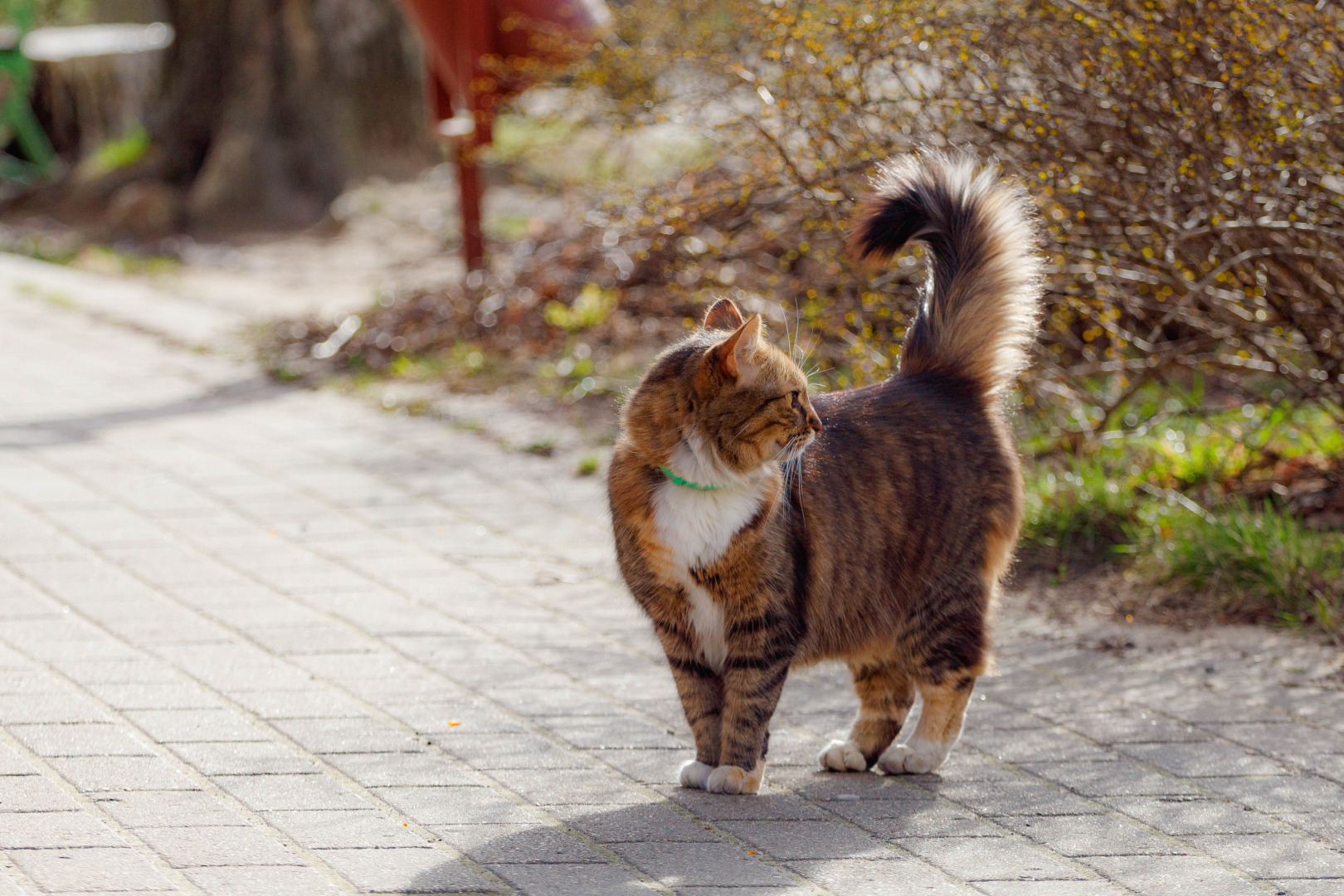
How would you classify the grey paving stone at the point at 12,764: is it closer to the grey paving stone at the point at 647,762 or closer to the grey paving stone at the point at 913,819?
the grey paving stone at the point at 647,762

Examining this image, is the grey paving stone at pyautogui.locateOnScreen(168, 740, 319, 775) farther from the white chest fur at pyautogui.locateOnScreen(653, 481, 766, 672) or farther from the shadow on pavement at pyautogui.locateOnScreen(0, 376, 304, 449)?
the shadow on pavement at pyautogui.locateOnScreen(0, 376, 304, 449)

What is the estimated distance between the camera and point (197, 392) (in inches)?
302

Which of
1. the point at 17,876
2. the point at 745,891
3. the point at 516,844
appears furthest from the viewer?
the point at 516,844

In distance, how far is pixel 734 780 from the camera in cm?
338

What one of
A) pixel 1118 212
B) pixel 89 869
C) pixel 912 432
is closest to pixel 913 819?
pixel 912 432

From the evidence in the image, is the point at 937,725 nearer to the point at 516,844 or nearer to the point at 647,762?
the point at 647,762

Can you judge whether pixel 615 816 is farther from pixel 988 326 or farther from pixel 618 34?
pixel 618 34

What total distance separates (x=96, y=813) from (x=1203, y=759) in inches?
111

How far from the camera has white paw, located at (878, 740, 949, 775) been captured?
3586 millimetres

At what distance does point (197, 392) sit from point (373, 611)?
3.53m

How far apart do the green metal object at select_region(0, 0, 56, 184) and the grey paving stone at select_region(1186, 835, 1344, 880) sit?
1377 centimetres

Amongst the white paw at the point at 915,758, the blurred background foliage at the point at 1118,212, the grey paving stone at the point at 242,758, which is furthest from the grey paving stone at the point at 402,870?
the blurred background foliage at the point at 1118,212

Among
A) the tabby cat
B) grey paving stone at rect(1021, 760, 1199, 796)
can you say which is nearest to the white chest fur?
the tabby cat

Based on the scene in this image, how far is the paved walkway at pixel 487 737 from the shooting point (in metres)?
2.98
